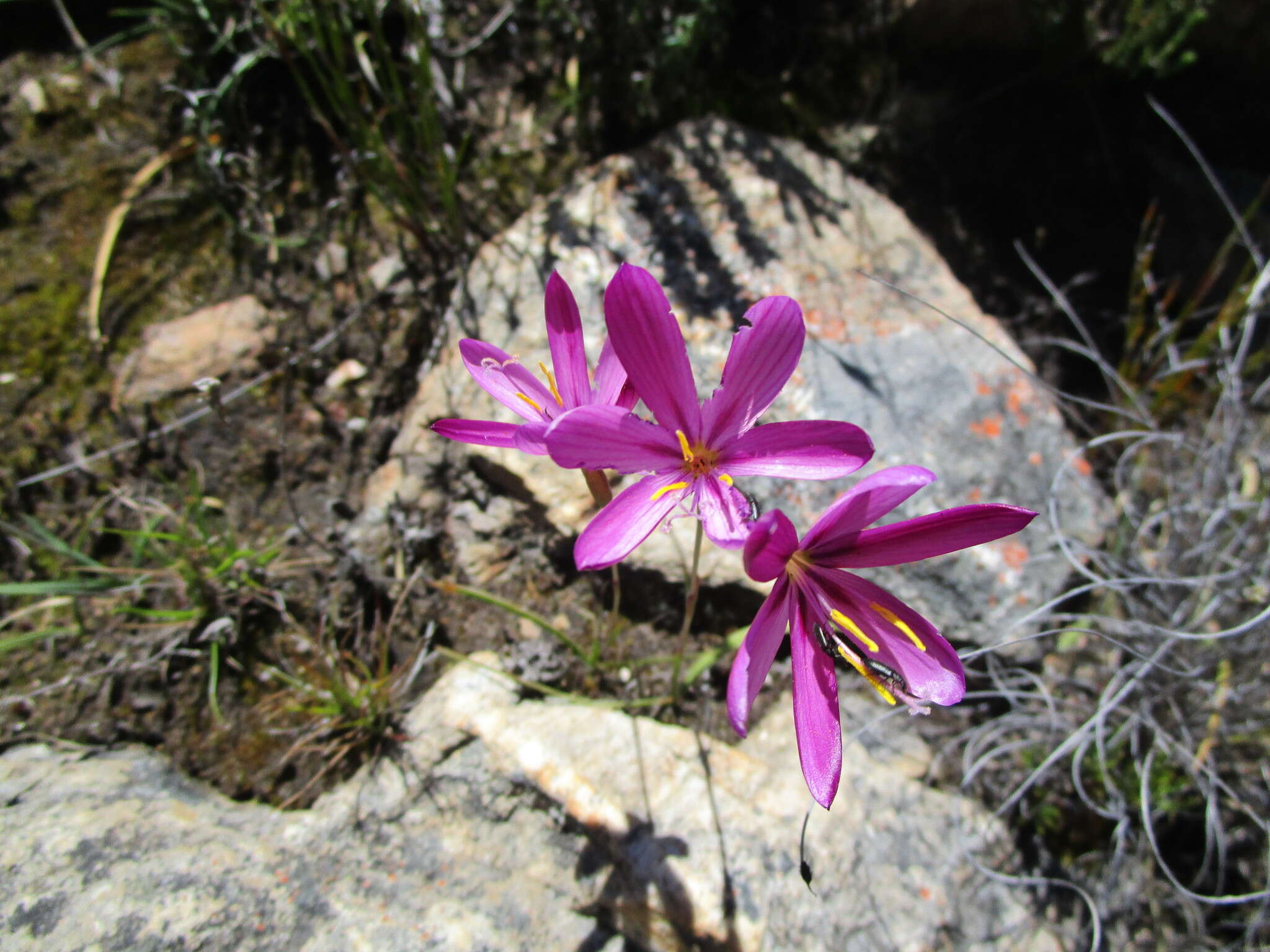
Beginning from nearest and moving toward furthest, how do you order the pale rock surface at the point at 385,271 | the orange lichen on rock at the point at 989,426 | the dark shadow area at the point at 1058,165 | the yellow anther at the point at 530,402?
the yellow anther at the point at 530,402, the orange lichen on rock at the point at 989,426, the pale rock surface at the point at 385,271, the dark shadow area at the point at 1058,165

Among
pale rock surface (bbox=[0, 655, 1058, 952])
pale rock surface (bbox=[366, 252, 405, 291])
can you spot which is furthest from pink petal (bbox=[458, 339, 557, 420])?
pale rock surface (bbox=[366, 252, 405, 291])

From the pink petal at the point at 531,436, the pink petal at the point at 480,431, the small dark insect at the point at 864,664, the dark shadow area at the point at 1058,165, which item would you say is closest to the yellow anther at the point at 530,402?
the pink petal at the point at 480,431

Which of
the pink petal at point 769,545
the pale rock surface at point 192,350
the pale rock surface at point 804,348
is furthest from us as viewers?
the pale rock surface at point 192,350

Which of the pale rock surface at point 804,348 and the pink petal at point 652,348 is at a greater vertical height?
the pink petal at point 652,348

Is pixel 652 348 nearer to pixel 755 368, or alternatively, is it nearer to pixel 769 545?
pixel 755 368

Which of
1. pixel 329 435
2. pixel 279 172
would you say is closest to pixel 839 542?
pixel 329 435

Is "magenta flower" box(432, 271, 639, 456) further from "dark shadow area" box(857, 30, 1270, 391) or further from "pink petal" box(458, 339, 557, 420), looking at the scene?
"dark shadow area" box(857, 30, 1270, 391)

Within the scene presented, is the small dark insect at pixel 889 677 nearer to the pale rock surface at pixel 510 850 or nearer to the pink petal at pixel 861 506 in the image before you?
the pink petal at pixel 861 506
